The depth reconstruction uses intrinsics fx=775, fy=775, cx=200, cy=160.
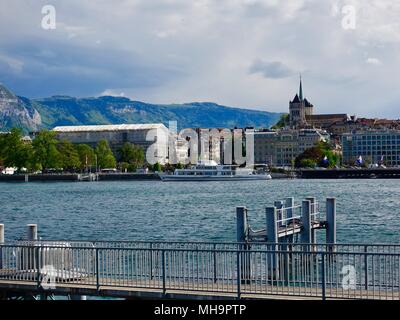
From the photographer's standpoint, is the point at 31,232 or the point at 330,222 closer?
the point at 31,232

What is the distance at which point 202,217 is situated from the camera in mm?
69062

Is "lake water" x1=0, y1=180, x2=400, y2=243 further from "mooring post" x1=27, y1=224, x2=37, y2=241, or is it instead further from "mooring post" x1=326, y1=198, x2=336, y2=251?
"mooring post" x1=27, y1=224, x2=37, y2=241

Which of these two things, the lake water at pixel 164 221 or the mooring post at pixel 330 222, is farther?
the lake water at pixel 164 221

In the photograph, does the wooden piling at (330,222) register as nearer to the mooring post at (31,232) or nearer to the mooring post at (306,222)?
the mooring post at (306,222)

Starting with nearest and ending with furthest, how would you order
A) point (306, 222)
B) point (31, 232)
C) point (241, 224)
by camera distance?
point (31, 232)
point (241, 224)
point (306, 222)

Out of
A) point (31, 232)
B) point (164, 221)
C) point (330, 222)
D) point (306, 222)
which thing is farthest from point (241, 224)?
point (164, 221)

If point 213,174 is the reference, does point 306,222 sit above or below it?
above

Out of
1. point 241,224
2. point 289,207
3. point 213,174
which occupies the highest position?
point 289,207

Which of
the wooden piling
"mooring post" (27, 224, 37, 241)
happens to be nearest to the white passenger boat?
the wooden piling

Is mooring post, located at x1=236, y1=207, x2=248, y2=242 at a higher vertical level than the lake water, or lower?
higher

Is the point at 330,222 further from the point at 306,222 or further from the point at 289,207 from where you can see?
the point at 306,222

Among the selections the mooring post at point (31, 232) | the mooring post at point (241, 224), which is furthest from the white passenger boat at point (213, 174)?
the mooring post at point (31, 232)
